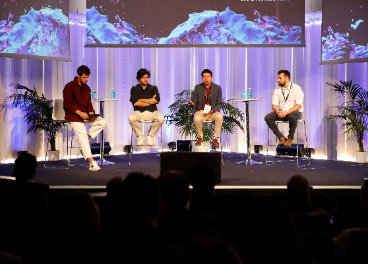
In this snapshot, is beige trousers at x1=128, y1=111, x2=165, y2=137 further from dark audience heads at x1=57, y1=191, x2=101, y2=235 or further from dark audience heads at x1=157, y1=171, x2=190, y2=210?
dark audience heads at x1=57, y1=191, x2=101, y2=235

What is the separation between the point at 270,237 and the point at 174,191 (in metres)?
0.72

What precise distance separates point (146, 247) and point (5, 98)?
5995 millimetres

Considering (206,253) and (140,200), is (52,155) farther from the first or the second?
(206,253)

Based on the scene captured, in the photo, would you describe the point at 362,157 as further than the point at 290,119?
Yes

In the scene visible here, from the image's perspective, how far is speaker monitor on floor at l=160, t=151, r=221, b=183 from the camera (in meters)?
3.76

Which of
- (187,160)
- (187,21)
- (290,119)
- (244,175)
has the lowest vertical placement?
(244,175)

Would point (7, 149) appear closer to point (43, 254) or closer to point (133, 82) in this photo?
point (133, 82)

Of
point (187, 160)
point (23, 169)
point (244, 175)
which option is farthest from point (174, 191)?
point (244, 175)

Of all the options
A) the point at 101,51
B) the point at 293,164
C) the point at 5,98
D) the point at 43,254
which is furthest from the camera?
the point at 101,51

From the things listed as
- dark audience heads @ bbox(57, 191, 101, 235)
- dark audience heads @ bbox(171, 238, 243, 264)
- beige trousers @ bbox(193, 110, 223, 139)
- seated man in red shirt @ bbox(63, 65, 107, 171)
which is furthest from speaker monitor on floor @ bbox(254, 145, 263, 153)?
dark audience heads @ bbox(171, 238, 243, 264)

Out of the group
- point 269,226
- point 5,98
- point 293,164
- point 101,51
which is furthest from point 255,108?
point 269,226

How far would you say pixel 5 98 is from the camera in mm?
6266

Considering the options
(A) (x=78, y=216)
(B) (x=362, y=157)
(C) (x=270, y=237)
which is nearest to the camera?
(C) (x=270, y=237)

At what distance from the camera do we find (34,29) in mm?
6012
